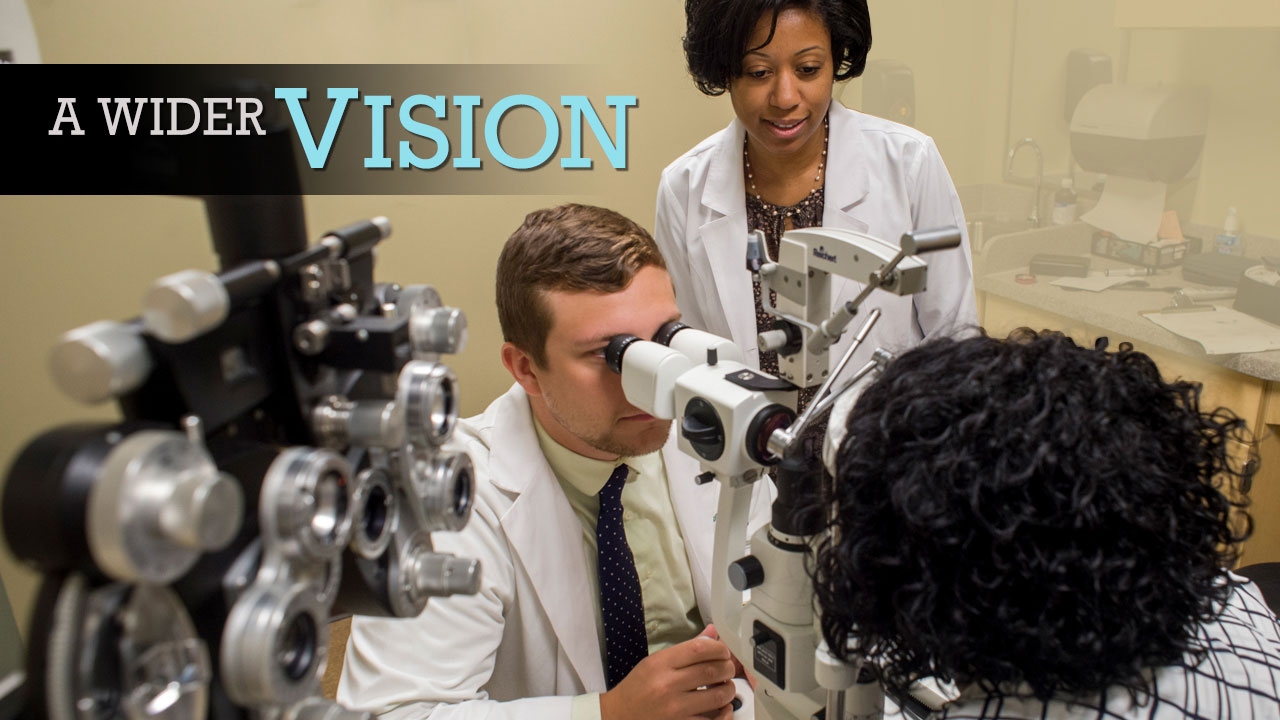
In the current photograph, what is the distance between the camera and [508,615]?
52.8 inches

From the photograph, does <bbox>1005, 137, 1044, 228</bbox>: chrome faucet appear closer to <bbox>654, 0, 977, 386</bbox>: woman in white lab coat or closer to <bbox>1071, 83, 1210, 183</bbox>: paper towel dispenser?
<bbox>1071, 83, 1210, 183</bbox>: paper towel dispenser

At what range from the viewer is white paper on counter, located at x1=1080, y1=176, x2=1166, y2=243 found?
2.88 m

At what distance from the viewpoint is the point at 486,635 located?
1249mm

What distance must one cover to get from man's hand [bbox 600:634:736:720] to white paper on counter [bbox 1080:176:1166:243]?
2405 mm

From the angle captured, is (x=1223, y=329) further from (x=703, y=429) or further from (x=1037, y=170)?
(x=703, y=429)

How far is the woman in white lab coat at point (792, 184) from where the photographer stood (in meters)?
1.78

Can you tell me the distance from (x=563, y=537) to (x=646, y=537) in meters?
0.14

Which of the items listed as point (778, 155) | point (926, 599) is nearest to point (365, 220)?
point (926, 599)

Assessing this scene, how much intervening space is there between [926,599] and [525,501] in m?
0.70

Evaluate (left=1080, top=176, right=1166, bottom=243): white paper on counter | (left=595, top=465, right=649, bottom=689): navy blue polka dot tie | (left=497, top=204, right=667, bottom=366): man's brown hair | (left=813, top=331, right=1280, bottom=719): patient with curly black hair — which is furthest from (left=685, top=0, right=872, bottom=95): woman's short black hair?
(left=1080, top=176, right=1166, bottom=243): white paper on counter

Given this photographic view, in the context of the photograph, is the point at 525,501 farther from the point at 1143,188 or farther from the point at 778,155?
the point at 1143,188

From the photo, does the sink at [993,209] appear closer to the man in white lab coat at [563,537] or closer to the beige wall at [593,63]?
the beige wall at [593,63]

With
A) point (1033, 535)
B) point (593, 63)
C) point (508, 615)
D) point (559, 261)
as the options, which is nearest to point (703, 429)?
point (1033, 535)

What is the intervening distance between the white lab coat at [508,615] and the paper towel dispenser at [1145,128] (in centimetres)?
210
